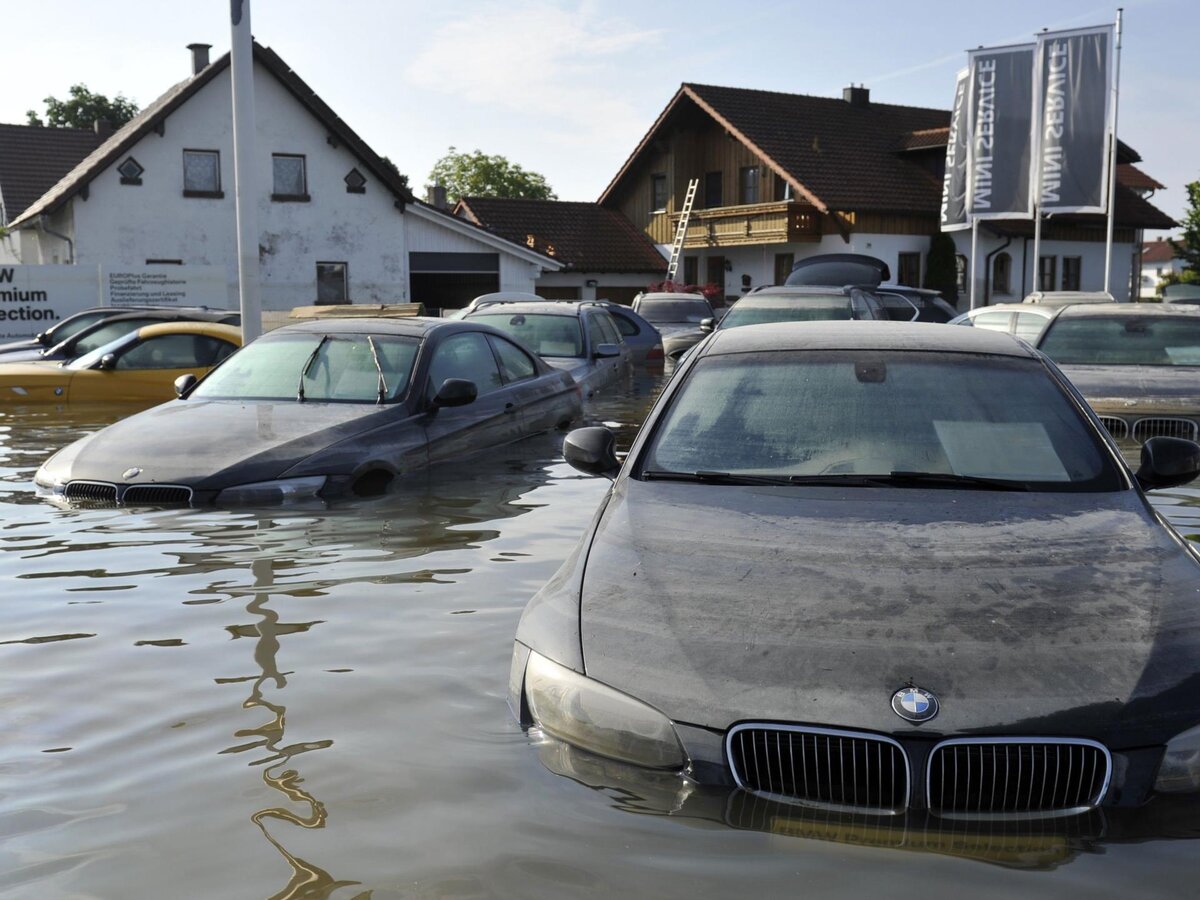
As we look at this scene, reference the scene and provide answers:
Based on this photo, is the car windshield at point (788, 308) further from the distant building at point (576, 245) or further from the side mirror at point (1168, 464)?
the distant building at point (576, 245)

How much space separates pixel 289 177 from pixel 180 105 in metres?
3.37

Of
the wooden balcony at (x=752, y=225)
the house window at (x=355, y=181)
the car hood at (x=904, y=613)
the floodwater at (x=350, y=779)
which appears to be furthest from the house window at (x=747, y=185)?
the car hood at (x=904, y=613)

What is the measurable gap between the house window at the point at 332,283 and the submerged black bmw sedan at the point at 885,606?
32885mm

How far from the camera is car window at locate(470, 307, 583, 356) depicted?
13.7 meters

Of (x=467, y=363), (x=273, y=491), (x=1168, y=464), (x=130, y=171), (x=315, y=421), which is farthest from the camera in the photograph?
(x=130, y=171)

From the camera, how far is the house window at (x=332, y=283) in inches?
1431

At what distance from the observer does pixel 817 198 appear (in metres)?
39.8

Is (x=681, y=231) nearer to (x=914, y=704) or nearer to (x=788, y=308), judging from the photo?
(x=788, y=308)

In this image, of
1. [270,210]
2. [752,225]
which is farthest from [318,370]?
[752,225]

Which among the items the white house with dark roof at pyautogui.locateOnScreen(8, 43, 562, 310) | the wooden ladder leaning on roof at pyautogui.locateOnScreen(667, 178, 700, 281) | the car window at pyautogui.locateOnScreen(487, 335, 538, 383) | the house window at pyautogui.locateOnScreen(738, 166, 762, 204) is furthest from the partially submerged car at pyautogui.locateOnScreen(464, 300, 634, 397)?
the house window at pyautogui.locateOnScreen(738, 166, 762, 204)

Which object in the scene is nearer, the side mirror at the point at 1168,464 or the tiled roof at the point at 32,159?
the side mirror at the point at 1168,464

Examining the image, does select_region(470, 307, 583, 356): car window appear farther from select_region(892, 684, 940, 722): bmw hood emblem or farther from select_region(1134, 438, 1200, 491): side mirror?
select_region(892, 684, 940, 722): bmw hood emblem

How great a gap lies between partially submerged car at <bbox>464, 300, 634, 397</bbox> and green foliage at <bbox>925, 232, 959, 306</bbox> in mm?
28476

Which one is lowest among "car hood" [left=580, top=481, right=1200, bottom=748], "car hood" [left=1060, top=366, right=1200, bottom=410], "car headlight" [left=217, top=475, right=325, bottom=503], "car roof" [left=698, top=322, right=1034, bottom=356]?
"car headlight" [left=217, top=475, right=325, bottom=503]
